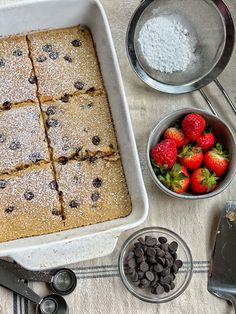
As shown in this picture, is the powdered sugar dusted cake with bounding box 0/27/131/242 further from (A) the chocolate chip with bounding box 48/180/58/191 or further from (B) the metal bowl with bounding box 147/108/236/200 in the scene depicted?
(B) the metal bowl with bounding box 147/108/236/200

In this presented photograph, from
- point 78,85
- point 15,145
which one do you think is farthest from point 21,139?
point 78,85

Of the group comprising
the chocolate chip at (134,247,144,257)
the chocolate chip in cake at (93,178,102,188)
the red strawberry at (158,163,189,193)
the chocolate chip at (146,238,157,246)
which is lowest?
the chocolate chip at (134,247,144,257)

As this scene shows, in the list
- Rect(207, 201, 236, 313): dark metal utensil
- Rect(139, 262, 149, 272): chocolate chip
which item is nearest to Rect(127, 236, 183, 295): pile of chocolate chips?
Rect(139, 262, 149, 272): chocolate chip

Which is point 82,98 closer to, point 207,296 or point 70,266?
point 70,266

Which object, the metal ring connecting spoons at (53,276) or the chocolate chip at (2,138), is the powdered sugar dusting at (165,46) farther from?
the metal ring connecting spoons at (53,276)

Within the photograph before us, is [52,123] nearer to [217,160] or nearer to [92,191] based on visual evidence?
[92,191]

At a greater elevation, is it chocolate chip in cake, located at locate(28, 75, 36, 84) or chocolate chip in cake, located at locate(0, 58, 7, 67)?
chocolate chip in cake, located at locate(0, 58, 7, 67)
